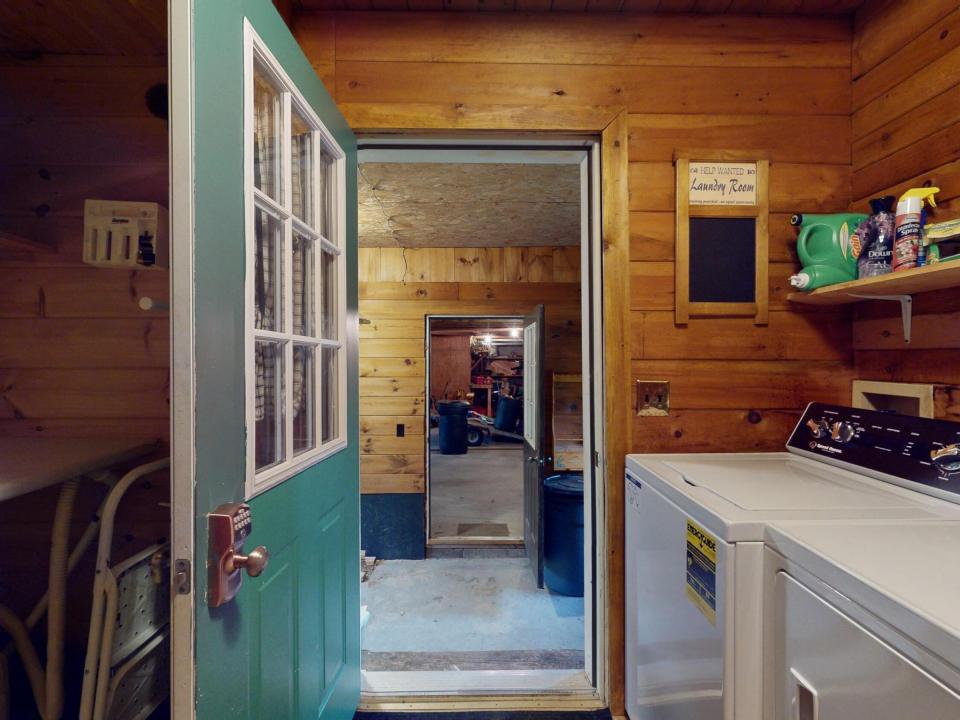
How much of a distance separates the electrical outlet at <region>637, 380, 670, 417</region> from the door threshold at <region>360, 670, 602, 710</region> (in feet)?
3.55

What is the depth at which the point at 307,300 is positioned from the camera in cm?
130

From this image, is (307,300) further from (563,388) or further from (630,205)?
(563,388)

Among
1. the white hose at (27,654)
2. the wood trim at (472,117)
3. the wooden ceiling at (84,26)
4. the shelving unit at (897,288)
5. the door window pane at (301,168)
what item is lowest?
the white hose at (27,654)

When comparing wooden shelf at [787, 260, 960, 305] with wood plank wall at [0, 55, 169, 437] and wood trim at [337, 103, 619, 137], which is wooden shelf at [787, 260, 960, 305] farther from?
wood plank wall at [0, 55, 169, 437]

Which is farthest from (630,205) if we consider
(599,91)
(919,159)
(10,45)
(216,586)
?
(10,45)

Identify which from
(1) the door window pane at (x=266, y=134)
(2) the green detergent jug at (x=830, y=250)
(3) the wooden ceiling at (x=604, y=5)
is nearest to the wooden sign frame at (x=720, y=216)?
(2) the green detergent jug at (x=830, y=250)

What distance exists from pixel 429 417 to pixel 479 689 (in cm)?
243

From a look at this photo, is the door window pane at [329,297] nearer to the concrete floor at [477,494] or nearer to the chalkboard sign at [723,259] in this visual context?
Result: the chalkboard sign at [723,259]

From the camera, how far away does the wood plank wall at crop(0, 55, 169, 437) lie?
1536mm

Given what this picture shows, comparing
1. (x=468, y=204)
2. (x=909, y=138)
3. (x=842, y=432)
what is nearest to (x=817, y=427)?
(x=842, y=432)

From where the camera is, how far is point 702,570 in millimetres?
1000

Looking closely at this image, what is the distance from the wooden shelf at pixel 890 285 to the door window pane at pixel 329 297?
1.58 m

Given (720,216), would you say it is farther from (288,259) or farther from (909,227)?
(288,259)

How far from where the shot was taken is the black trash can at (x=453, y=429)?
908 cm
